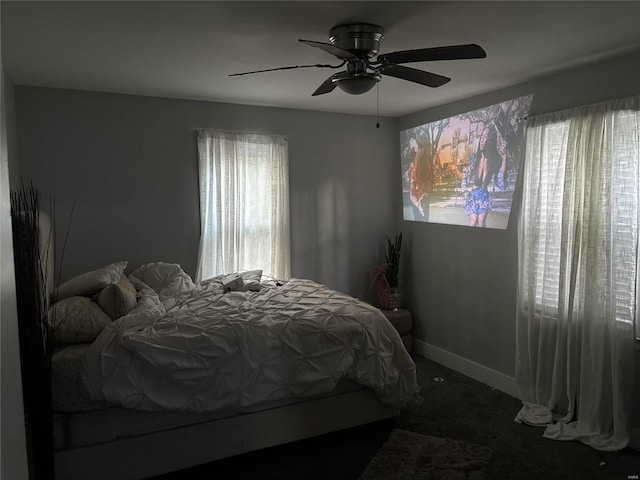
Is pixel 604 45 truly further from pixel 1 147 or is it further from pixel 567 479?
pixel 1 147

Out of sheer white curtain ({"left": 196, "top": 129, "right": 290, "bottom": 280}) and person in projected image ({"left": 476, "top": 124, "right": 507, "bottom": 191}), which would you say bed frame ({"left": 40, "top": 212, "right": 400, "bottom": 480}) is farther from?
person in projected image ({"left": 476, "top": 124, "right": 507, "bottom": 191})

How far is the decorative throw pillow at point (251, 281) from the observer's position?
13.2 ft

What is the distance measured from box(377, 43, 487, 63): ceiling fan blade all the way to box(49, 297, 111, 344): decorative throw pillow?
232 cm

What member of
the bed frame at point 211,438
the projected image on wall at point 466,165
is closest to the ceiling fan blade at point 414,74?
the projected image on wall at point 466,165

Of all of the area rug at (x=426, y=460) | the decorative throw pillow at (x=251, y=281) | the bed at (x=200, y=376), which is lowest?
the area rug at (x=426, y=460)

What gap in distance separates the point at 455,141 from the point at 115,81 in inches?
123

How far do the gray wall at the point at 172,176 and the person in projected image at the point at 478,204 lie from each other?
1184 mm

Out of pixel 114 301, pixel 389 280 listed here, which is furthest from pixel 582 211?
pixel 114 301

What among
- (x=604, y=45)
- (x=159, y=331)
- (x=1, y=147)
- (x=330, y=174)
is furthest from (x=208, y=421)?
(x=604, y=45)

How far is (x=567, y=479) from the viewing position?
2.71 m

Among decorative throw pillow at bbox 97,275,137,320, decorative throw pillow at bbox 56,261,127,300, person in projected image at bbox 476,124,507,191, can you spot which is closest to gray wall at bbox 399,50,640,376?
person in projected image at bbox 476,124,507,191

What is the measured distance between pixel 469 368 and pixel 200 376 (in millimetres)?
2784

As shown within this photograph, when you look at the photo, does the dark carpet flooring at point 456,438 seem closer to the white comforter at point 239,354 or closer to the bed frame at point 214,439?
the bed frame at point 214,439

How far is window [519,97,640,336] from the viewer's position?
119 inches
